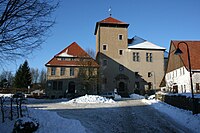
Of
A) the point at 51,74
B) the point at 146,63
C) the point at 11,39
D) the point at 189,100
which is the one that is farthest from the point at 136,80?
the point at 11,39

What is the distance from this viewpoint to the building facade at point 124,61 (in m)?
50.6

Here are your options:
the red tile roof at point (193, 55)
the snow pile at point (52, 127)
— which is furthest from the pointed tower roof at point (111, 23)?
the snow pile at point (52, 127)

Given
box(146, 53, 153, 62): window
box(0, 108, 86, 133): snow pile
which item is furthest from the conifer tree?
box(0, 108, 86, 133): snow pile

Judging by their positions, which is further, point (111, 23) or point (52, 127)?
point (111, 23)

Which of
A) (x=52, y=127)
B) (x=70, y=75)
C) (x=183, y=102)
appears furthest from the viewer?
(x=70, y=75)

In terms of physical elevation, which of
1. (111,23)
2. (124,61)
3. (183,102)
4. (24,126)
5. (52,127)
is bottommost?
(52,127)

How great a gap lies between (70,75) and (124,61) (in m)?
14.4

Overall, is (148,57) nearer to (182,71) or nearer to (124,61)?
(124,61)

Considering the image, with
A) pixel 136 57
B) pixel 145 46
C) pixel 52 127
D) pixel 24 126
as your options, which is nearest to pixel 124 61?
pixel 136 57

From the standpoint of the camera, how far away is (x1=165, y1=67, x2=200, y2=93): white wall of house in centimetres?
3534

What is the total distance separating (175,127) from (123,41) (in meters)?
43.5

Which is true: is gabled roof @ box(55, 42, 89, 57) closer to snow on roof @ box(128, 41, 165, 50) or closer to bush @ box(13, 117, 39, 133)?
snow on roof @ box(128, 41, 165, 50)

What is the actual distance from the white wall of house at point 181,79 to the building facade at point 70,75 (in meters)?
15.5

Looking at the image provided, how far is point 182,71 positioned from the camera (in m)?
38.0
